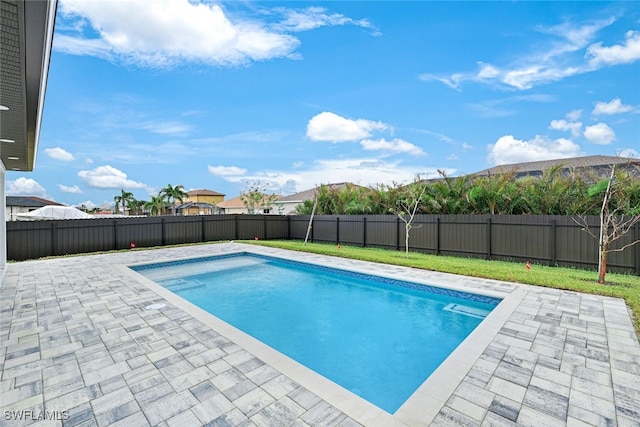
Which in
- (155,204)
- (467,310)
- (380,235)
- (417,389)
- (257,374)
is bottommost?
(467,310)

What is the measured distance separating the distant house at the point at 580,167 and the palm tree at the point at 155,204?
36562mm

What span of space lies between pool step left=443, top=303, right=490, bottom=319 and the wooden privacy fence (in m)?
4.59

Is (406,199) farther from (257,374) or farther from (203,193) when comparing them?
(203,193)

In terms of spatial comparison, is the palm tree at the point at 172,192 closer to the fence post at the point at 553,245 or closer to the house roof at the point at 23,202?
the house roof at the point at 23,202

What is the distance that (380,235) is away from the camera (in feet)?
39.7

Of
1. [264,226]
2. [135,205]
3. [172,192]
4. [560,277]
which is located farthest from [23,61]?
[135,205]

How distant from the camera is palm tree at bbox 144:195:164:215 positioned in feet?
129

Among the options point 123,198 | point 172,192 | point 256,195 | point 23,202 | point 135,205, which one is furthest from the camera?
point 123,198

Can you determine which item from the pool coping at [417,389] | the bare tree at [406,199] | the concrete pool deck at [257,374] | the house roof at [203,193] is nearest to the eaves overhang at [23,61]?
the concrete pool deck at [257,374]

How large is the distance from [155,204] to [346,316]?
40818 mm

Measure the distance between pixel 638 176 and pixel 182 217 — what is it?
593 inches

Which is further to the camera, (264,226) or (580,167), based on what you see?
(264,226)

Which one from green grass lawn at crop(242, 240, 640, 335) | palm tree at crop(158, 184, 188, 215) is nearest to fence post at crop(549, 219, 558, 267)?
green grass lawn at crop(242, 240, 640, 335)

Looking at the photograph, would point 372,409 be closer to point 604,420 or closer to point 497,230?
point 604,420
